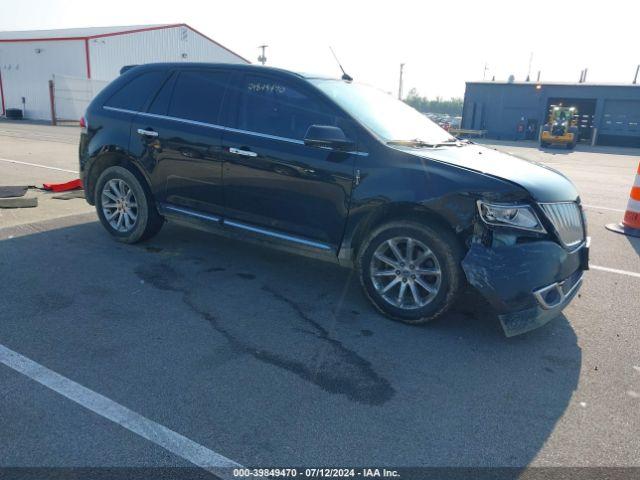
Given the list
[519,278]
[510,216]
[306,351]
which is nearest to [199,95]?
[306,351]

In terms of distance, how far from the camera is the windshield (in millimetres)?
4241

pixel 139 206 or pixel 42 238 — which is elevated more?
pixel 139 206

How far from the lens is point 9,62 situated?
110 ft

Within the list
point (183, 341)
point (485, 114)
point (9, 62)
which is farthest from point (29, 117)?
point (183, 341)

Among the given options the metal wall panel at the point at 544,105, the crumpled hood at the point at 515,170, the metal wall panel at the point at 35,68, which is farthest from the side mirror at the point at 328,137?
the metal wall panel at the point at 544,105

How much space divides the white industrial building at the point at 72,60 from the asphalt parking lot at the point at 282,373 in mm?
28265

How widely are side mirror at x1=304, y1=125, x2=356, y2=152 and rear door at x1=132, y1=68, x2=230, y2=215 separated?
1152mm

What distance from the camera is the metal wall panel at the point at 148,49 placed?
1214 inches

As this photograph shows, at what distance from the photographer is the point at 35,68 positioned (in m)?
32.6

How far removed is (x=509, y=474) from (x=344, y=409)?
91 cm

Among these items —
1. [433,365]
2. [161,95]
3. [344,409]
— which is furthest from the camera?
[161,95]

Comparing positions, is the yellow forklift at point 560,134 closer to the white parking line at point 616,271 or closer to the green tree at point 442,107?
the white parking line at point 616,271

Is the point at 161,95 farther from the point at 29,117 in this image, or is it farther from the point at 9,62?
the point at 9,62

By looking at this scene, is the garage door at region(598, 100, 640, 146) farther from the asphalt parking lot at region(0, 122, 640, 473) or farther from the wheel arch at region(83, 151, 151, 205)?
the wheel arch at region(83, 151, 151, 205)
